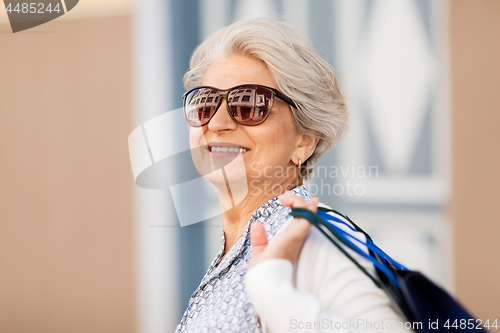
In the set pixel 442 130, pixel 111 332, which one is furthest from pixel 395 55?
pixel 111 332

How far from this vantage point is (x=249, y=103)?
4.69 feet

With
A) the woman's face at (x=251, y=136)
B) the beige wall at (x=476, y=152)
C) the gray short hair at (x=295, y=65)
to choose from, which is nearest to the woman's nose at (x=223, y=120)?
the woman's face at (x=251, y=136)

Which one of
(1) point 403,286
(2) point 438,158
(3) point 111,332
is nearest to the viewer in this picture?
(1) point 403,286

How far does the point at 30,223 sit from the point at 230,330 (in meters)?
4.33

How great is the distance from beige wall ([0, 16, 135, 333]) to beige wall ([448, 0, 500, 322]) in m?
3.39

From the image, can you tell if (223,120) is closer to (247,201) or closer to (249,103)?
→ (249,103)

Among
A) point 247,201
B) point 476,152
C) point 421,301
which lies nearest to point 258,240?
point 421,301

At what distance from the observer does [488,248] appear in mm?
3473

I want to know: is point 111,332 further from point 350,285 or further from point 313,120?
point 350,285

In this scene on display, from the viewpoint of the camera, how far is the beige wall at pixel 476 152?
11.4 feet

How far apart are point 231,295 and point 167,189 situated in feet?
11.2

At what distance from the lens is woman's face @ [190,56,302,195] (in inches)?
58.1

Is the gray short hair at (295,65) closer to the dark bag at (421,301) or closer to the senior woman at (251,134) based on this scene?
the senior woman at (251,134)

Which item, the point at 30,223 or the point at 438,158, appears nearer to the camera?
the point at 438,158
